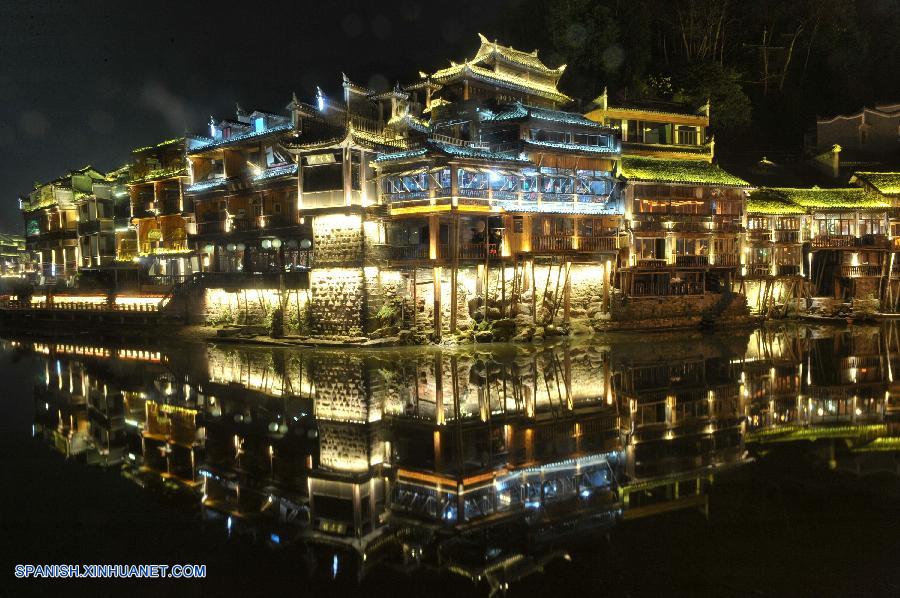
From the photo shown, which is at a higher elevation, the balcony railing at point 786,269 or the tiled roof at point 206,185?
the tiled roof at point 206,185

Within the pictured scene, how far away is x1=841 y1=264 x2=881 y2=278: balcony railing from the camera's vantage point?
139 feet

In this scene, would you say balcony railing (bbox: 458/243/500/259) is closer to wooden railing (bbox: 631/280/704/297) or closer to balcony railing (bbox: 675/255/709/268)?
wooden railing (bbox: 631/280/704/297)

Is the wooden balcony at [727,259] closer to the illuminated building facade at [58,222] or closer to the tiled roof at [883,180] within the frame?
the tiled roof at [883,180]

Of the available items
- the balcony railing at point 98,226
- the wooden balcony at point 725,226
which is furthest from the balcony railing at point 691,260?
the balcony railing at point 98,226

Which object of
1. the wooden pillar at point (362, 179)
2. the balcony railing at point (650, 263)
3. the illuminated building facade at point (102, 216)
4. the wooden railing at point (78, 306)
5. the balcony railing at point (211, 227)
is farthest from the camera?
the illuminated building facade at point (102, 216)

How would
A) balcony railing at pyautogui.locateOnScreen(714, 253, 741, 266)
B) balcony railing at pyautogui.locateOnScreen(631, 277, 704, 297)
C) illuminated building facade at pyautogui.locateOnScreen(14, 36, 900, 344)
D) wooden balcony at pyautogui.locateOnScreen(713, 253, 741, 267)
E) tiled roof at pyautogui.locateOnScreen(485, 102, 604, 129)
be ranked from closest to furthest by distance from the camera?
illuminated building facade at pyautogui.locateOnScreen(14, 36, 900, 344) → tiled roof at pyautogui.locateOnScreen(485, 102, 604, 129) → balcony railing at pyautogui.locateOnScreen(631, 277, 704, 297) → wooden balcony at pyautogui.locateOnScreen(713, 253, 741, 267) → balcony railing at pyautogui.locateOnScreen(714, 253, 741, 266)

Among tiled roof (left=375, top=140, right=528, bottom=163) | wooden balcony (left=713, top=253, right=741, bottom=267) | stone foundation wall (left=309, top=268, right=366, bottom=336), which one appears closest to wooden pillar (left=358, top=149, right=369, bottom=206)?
tiled roof (left=375, top=140, right=528, bottom=163)

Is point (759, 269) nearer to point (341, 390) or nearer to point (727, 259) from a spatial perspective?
point (727, 259)

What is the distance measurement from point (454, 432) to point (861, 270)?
1560 inches

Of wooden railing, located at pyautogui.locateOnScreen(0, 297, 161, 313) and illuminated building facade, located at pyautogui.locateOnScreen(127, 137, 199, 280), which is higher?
illuminated building facade, located at pyautogui.locateOnScreen(127, 137, 199, 280)

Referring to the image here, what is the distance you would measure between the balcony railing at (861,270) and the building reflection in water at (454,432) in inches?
661

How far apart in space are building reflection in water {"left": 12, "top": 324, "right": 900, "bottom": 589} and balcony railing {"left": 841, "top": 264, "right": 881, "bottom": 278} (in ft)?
55.0

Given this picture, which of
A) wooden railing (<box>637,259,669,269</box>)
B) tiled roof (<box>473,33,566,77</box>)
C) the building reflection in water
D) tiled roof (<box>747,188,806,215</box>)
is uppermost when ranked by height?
tiled roof (<box>473,33,566,77</box>)

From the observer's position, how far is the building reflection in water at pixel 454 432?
1011 centimetres
